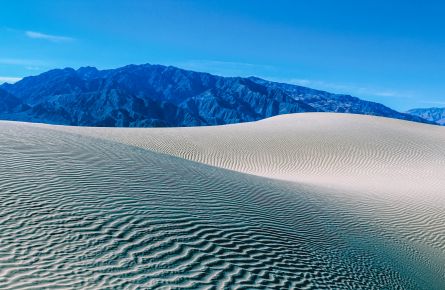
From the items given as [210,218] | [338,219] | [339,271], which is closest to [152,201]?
[210,218]

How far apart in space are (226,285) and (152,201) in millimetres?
3017

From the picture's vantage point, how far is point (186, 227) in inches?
284

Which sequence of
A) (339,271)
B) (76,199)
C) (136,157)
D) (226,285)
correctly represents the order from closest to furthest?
1. (226,285)
2. (339,271)
3. (76,199)
4. (136,157)

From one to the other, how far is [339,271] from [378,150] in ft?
69.6

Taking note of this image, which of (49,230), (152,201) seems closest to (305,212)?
(152,201)

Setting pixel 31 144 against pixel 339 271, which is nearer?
pixel 339 271

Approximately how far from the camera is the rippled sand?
18.6 feet

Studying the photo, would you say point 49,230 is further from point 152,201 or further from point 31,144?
point 31,144

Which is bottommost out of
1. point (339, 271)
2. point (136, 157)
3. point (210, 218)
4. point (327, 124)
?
point (339, 271)

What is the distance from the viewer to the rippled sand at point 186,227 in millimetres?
5672

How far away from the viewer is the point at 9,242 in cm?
583

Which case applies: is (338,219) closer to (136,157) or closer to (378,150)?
(136,157)

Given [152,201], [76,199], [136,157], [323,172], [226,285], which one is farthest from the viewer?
[323,172]

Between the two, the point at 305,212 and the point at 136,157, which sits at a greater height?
the point at 136,157
